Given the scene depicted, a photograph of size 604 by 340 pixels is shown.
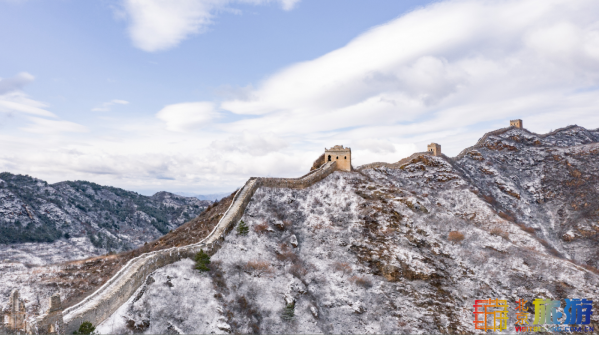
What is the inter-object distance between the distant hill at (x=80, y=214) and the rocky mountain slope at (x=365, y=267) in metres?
90.1

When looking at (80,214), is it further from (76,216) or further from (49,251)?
(49,251)

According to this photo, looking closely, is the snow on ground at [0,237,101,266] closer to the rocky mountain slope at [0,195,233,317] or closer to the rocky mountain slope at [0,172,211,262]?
the rocky mountain slope at [0,172,211,262]

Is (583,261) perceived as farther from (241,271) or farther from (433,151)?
(241,271)

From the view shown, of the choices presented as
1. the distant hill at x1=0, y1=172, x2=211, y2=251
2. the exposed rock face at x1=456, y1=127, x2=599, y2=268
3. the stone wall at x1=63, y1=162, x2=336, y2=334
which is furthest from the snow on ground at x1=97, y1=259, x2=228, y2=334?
the distant hill at x1=0, y1=172, x2=211, y2=251

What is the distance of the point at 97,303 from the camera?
814 inches

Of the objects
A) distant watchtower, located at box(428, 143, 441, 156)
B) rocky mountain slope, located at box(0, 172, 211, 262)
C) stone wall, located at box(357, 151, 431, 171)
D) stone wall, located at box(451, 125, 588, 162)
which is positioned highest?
stone wall, located at box(451, 125, 588, 162)

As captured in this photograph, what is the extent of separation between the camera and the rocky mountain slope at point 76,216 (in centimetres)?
9869

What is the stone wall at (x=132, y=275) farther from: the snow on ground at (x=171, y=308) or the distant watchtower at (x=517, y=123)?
the distant watchtower at (x=517, y=123)

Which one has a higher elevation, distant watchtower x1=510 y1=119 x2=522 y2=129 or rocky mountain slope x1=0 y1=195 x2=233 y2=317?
distant watchtower x1=510 y1=119 x2=522 y2=129

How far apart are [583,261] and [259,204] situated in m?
52.9

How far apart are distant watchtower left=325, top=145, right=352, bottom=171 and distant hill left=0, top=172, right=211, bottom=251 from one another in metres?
86.7

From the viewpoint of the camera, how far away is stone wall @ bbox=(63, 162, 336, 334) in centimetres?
1991

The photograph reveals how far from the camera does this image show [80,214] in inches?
4946

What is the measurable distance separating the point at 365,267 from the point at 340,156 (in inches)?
913
